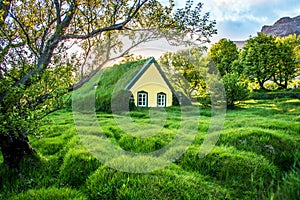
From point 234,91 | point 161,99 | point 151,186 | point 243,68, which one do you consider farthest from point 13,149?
point 243,68

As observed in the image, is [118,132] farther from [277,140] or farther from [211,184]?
[277,140]

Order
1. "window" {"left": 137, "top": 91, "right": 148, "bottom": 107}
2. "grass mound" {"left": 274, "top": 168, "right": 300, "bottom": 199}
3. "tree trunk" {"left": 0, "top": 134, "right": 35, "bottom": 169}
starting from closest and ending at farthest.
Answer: "grass mound" {"left": 274, "top": 168, "right": 300, "bottom": 199}, "tree trunk" {"left": 0, "top": 134, "right": 35, "bottom": 169}, "window" {"left": 137, "top": 91, "right": 148, "bottom": 107}

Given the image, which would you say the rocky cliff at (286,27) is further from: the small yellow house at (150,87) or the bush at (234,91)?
the small yellow house at (150,87)

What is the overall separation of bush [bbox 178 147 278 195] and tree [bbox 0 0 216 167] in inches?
118

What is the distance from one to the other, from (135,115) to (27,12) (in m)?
8.99

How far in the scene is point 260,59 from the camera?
29.7 metres

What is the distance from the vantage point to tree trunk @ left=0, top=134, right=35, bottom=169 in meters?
5.38

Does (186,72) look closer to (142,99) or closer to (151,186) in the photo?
(142,99)

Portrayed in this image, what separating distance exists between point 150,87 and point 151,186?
1262 cm

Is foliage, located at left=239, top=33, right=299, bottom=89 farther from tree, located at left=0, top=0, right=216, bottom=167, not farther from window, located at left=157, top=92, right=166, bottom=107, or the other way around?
tree, located at left=0, top=0, right=216, bottom=167

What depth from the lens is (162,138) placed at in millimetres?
7629

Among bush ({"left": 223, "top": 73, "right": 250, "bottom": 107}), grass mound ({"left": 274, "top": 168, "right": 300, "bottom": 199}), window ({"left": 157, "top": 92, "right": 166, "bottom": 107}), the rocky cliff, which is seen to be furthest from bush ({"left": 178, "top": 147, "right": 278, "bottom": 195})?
the rocky cliff

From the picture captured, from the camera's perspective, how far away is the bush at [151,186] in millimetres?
4166

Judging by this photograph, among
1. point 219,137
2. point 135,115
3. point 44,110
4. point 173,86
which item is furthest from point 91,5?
point 173,86
